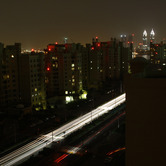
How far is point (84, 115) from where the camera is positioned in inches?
469

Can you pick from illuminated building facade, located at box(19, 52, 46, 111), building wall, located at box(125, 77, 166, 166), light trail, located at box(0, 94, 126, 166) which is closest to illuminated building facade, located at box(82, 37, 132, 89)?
illuminated building facade, located at box(19, 52, 46, 111)

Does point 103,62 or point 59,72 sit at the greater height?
point 103,62

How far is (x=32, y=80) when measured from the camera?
13734 millimetres

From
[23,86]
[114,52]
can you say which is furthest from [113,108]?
[114,52]

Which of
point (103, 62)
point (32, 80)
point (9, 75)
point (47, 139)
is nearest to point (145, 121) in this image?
point (47, 139)

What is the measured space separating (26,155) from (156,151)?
20.5 ft

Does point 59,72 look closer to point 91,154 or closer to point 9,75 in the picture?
point 9,75

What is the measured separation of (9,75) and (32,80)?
1385 mm

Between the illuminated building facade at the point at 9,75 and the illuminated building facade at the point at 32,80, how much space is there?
35 cm

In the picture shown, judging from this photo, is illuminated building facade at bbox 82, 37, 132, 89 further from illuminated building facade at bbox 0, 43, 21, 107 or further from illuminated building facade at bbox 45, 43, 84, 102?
illuminated building facade at bbox 0, 43, 21, 107

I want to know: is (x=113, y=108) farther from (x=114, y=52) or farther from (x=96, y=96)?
(x=114, y=52)

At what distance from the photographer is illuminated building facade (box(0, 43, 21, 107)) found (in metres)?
13.2

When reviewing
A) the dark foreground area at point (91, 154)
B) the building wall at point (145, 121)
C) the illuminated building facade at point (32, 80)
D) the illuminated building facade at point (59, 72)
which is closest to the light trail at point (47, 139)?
the dark foreground area at point (91, 154)

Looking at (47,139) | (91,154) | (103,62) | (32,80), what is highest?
(103,62)
